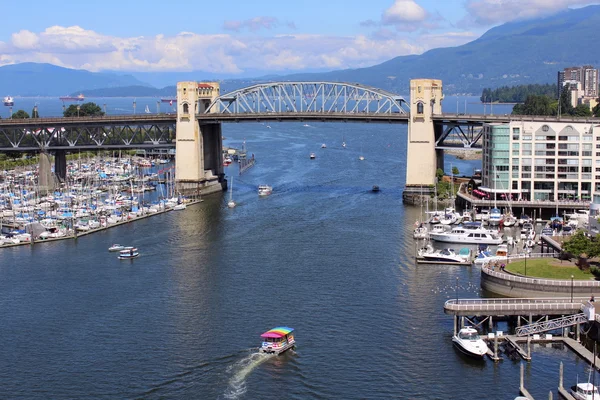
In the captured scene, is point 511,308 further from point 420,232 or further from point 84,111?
point 84,111

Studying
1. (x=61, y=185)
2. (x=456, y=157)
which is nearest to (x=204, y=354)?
(x=61, y=185)

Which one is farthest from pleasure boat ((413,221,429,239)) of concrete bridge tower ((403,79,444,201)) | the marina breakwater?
the marina breakwater

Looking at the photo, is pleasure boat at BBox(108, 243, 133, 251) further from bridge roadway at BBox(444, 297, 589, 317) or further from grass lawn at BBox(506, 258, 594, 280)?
bridge roadway at BBox(444, 297, 589, 317)

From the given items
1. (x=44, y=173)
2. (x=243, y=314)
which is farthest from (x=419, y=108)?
(x=243, y=314)

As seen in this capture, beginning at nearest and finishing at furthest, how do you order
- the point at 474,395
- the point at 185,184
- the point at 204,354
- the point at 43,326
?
1. the point at 474,395
2. the point at 204,354
3. the point at 43,326
4. the point at 185,184

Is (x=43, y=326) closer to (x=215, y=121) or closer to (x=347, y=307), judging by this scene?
(x=347, y=307)
